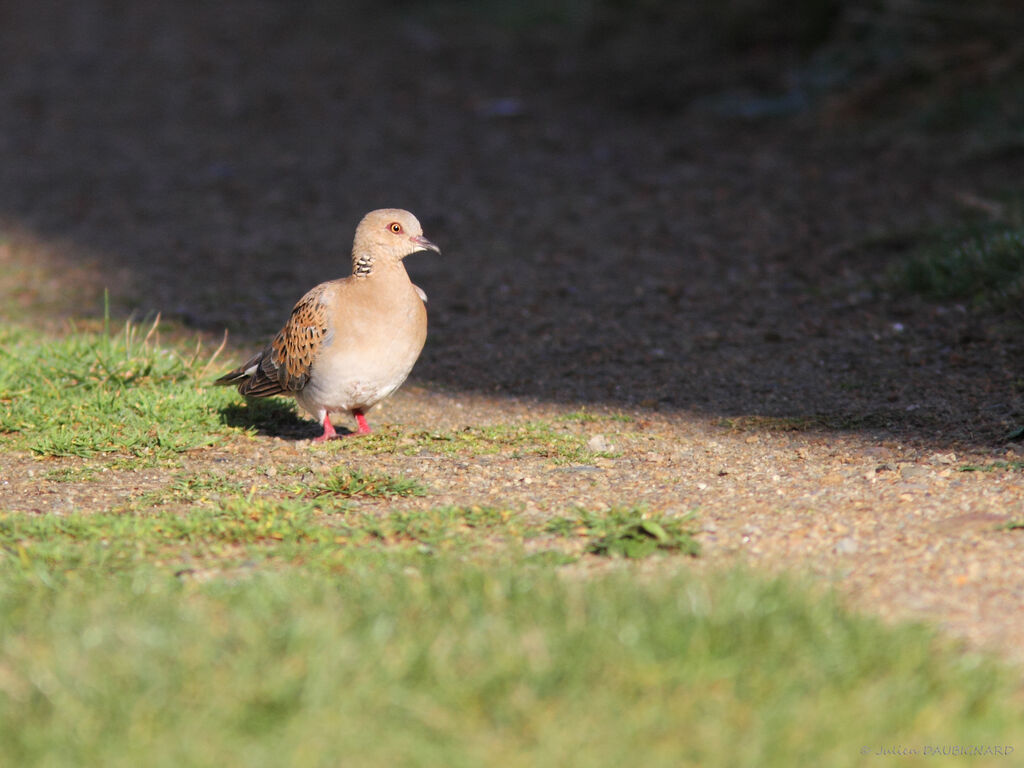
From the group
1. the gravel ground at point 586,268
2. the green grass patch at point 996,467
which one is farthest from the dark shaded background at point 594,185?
the green grass patch at point 996,467

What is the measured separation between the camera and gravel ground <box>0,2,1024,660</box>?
462 cm

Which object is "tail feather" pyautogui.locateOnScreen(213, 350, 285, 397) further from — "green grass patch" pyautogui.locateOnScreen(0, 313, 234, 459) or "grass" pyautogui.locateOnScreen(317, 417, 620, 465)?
"grass" pyautogui.locateOnScreen(317, 417, 620, 465)

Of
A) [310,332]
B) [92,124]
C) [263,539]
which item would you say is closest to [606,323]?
[310,332]

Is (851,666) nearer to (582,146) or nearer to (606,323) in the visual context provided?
(606,323)

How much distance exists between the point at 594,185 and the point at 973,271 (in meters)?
4.34

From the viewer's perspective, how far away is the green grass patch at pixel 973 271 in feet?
23.5

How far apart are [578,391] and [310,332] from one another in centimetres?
164

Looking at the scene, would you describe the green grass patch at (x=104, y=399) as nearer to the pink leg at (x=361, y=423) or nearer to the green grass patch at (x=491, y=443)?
the pink leg at (x=361, y=423)

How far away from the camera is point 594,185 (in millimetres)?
11133

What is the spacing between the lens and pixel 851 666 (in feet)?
10.0

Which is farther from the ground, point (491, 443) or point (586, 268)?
point (586, 268)

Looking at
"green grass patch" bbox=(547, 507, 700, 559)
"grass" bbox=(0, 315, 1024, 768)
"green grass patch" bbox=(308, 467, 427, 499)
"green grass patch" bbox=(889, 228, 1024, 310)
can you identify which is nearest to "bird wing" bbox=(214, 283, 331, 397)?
"green grass patch" bbox=(308, 467, 427, 499)

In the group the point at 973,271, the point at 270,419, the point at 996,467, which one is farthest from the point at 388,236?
the point at 973,271

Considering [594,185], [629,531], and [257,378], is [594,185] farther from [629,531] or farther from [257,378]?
[629,531]
